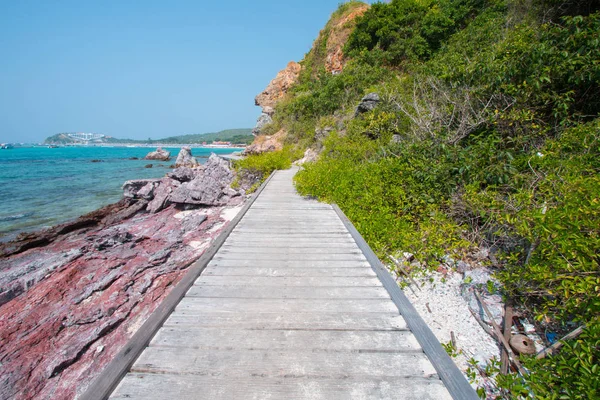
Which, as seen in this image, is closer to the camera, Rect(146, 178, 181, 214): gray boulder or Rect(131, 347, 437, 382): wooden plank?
Rect(131, 347, 437, 382): wooden plank

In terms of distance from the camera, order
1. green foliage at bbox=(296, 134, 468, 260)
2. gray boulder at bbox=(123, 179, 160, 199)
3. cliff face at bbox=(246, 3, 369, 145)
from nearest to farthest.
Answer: green foliage at bbox=(296, 134, 468, 260)
gray boulder at bbox=(123, 179, 160, 199)
cliff face at bbox=(246, 3, 369, 145)

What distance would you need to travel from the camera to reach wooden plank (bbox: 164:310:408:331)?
95.0 inches

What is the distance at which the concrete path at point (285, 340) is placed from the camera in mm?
1830

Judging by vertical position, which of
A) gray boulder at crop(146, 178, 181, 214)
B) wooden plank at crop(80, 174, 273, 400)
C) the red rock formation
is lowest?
gray boulder at crop(146, 178, 181, 214)

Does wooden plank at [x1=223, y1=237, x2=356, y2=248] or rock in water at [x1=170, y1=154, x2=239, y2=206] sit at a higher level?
wooden plank at [x1=223, y1=237, x2=356, y2=248]

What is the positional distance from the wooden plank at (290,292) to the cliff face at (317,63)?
19.5 metres

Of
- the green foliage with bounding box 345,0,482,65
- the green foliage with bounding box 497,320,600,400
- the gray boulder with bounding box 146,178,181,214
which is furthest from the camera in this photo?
the green foliage with bounding box 345,0,482,65

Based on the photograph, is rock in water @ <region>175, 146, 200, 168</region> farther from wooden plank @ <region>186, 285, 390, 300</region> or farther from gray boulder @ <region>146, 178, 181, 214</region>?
wooden plank @ <region>186, 285, 390, 300</region>

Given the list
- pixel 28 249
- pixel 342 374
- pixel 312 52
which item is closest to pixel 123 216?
pixel 28 249

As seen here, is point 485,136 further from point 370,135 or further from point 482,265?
point 370,135

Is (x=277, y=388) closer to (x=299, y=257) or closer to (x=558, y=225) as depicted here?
(x=299, y=257)

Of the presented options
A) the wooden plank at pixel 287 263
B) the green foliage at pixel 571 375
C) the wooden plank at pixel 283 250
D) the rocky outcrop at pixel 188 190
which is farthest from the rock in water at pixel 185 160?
the green foliage at pixel 571 375

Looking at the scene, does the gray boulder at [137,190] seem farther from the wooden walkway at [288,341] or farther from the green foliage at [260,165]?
the wooden walkway at [288,341]

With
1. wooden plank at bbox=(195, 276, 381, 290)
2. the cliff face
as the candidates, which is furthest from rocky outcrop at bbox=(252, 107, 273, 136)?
wooden plank at bbox=(195, 276, 381, 290)
